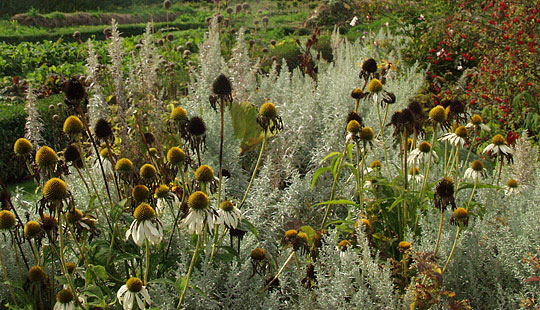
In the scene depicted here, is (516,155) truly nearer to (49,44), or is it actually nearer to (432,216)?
(432,216)

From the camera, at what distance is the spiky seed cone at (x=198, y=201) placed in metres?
1.64

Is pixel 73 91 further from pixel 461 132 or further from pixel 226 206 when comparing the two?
pixel 461 132

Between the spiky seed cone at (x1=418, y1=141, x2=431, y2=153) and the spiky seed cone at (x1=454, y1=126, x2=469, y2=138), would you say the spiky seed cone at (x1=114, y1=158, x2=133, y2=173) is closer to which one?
the spiky seed cone at (x1=418, y1=141, x2=431, y2=153)

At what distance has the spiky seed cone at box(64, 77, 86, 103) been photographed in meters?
1.93

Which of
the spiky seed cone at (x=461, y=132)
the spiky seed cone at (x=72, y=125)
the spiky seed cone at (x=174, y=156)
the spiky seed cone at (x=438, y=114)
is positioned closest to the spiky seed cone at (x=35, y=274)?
the spiky seed cone at (x=72, y=125)

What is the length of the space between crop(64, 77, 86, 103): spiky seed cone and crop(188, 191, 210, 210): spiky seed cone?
0.70 m

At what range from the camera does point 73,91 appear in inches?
76.5

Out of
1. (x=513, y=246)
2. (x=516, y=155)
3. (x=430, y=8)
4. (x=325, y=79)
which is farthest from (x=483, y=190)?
(x=430, y=8)

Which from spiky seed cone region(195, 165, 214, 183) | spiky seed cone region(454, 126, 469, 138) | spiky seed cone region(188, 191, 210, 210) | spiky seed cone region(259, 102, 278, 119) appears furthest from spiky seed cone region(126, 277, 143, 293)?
spiky seed cone region(454, 126, 469, 138)

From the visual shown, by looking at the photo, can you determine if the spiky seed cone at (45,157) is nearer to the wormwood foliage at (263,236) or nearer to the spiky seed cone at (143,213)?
the wormwood foliage at (263,236)

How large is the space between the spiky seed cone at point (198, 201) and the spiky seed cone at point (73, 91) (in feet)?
2.29

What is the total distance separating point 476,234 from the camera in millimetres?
2402

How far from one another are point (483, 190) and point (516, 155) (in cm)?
52

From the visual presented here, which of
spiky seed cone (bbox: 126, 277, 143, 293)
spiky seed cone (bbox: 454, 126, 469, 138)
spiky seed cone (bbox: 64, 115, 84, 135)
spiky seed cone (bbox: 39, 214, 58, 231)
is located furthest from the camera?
spiky seed cone (bbox: 454, 126, 469, 138)
